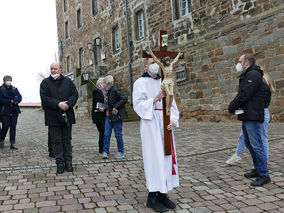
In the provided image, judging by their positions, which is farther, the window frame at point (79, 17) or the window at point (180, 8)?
the window frame at point (79, 17)

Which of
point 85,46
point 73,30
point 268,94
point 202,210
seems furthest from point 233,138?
point 73,30

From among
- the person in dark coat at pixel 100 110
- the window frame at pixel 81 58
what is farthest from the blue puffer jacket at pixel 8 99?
the window frame at pixel 81 58

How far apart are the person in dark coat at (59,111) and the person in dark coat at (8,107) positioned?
110 inches

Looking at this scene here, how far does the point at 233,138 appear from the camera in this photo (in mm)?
7531

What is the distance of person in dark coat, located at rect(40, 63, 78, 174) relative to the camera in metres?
5.09

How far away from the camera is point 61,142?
5215mm

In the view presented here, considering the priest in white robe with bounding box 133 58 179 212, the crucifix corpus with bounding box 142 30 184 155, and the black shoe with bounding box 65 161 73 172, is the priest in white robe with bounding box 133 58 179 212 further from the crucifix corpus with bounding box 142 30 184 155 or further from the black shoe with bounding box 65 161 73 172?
the black shoe with bounding box 65 161 73 172

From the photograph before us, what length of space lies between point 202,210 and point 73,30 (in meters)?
23.8

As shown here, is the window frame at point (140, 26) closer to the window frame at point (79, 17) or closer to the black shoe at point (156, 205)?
the window frame at point (79, 17)

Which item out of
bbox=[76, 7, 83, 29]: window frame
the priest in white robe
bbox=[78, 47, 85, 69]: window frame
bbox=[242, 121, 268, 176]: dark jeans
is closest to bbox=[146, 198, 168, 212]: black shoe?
the priest in white robe

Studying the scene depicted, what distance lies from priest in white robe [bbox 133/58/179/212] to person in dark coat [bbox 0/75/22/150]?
16.9ft

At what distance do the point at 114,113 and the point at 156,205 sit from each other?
3.10 m

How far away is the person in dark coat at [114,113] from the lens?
6145 millimetres

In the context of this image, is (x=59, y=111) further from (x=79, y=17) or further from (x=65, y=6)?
(x=65, y=6)
